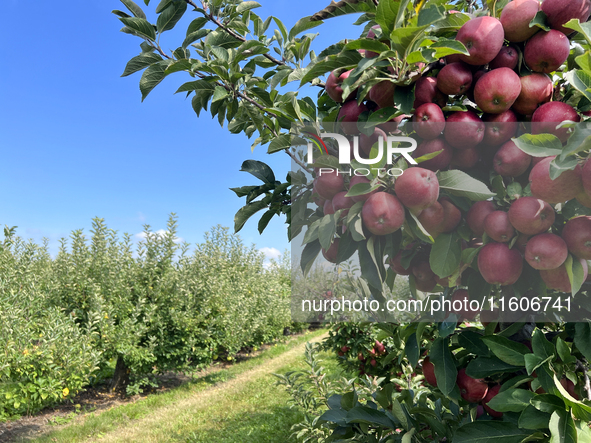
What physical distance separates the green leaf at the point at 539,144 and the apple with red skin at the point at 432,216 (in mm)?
202

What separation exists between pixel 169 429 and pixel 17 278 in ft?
12.2

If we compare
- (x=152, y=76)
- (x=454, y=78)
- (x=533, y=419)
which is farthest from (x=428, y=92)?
(x=152, y=76)

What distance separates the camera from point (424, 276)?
96 centimetres

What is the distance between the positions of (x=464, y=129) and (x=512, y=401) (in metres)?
0.63

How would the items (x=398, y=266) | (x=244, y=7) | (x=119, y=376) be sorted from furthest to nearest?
(x=119, y=376) → (x=244, y=7) → (x=398, y=266)

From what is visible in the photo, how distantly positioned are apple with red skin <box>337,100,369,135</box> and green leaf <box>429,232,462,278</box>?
0.34m

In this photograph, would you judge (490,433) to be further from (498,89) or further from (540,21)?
(540,21)

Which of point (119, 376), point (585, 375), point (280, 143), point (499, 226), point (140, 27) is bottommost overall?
point (119, 376)

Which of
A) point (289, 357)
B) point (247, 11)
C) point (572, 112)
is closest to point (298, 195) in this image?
point (572, 112)

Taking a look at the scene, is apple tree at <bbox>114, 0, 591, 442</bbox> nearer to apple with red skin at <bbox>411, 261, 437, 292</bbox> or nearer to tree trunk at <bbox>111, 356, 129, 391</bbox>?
apple with red skin at <bbox>411, 261, 437, 292</bbox>

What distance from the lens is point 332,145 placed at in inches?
42.0

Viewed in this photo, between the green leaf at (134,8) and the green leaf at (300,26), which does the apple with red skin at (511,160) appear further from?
the green leaf at (134,8)

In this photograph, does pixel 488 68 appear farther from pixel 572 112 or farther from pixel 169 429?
pixel 169 429

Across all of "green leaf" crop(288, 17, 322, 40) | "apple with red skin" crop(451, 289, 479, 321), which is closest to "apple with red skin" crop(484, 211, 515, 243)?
"apple with red skin" crop(451, 289, 479, 321)
